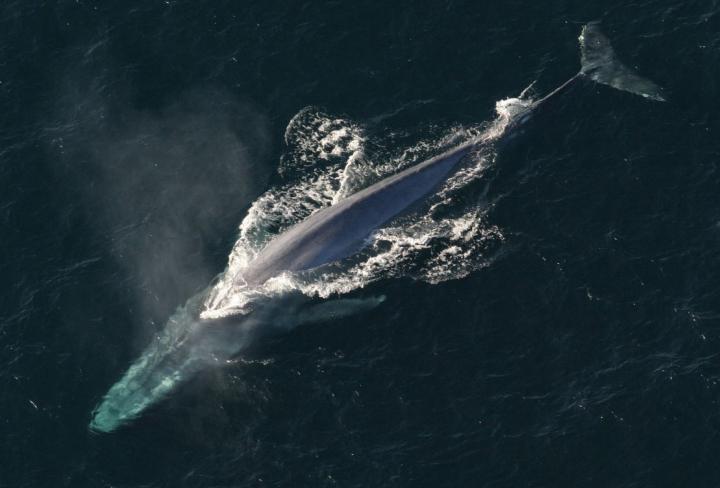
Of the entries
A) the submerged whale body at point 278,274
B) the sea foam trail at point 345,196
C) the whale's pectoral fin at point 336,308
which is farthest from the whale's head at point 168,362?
the whale's pectoral fin at point 336,308

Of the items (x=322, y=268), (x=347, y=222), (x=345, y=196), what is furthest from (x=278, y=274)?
(x=345, y=196)

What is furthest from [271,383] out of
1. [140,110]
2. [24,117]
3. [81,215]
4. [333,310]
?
[24,117]

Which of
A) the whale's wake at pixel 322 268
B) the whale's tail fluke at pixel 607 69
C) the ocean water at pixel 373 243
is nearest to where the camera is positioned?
the ocean water at pixel 373 243

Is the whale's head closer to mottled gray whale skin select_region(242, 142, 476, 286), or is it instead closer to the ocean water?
the ocean water

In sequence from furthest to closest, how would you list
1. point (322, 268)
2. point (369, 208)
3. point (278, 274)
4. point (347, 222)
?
point (369, 208) < point (347, 222) < point (322, 268) < point (278, 274)

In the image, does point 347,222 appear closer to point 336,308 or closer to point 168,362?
point 336,308

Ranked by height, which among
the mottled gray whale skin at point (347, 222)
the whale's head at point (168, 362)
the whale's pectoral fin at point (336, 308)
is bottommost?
the whale's pectoral fin at point (336, 308)

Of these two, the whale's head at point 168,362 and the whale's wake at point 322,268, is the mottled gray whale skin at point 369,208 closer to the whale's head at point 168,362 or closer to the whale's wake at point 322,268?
the whale's wake at point 322,268
